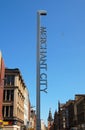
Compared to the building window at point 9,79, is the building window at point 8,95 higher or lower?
lower

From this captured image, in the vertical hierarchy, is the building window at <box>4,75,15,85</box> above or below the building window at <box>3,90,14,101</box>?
above

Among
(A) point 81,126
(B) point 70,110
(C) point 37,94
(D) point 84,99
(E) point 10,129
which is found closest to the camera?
(C) point 37,94

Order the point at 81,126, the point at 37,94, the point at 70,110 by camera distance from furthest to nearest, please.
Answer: the point at 70,110, the point at 81,126, the point at 37,94

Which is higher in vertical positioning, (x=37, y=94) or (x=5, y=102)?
(x=5, y=102)

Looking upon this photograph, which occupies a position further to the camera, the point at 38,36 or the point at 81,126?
the point at 81,126

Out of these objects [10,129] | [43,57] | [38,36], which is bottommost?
[10,129]

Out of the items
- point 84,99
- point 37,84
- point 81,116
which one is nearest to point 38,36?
point 37,84

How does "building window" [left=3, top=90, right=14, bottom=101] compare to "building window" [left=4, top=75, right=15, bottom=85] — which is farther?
"building window" [left=4, top=75, right=15, bottom=85]

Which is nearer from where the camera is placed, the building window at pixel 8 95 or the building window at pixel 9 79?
the building window at pixel 8 95

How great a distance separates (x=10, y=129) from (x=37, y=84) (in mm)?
48583

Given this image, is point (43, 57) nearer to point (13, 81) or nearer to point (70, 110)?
point (13, 81)

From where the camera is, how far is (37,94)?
3241 cm

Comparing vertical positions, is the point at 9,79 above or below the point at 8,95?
above

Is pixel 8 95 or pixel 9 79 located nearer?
pixel 8 95
